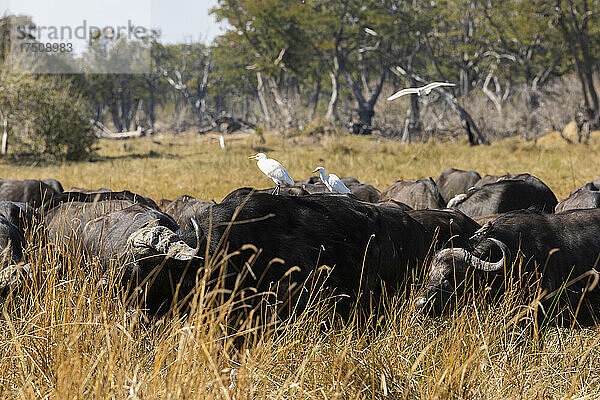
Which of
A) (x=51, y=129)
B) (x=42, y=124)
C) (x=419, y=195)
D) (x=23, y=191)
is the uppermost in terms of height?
(x=42, y=124)

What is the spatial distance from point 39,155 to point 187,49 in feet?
162

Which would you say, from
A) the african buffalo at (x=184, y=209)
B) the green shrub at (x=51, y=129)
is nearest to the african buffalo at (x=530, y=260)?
the african buffalo at (x=184, y=209)

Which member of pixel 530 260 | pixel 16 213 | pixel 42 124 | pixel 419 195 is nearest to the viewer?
pixel 530 260

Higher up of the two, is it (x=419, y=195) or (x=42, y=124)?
(x=42, y=124)

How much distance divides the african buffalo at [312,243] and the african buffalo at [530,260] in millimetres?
285

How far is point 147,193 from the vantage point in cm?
1224

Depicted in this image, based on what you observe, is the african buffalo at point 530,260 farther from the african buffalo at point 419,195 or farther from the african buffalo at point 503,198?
the african buffalo at point 419,195

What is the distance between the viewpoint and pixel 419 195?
29.5 ft

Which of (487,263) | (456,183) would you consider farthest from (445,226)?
(456,183)

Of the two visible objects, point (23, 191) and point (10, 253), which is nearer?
point (10, 253)

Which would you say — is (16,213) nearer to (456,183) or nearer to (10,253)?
(10,253)

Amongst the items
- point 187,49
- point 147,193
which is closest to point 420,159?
point 147,193

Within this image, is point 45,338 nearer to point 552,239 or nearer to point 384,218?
point 384,218

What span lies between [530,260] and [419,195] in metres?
4.52
